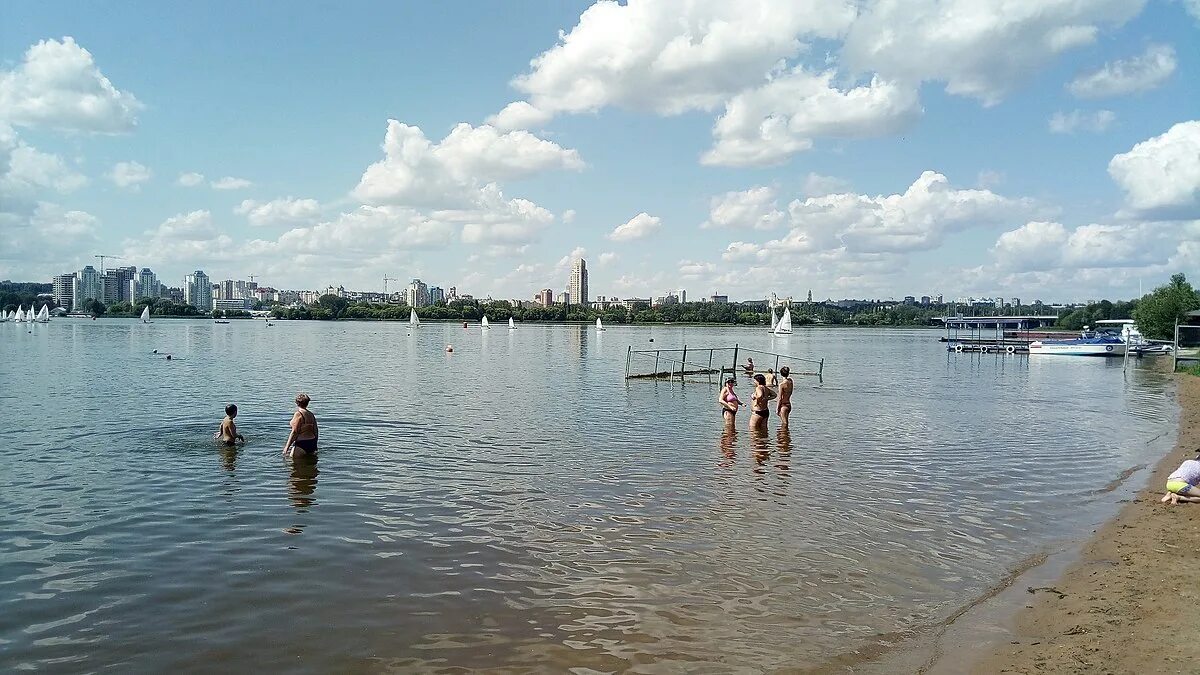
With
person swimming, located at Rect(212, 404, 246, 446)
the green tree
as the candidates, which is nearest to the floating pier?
person swimming, located at Rect(212, 404, 246, 446)

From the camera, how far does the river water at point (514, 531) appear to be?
9.33 m

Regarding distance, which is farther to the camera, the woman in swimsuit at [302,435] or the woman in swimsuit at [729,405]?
the woman in swimsuit at [729,405]

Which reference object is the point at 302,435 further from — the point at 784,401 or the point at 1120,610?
the point at 1120,610

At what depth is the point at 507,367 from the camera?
60188 millimetres

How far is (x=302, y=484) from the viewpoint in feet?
57.3

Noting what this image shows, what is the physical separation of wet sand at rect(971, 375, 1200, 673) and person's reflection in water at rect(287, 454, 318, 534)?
37.5ft

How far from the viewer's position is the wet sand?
8.19m

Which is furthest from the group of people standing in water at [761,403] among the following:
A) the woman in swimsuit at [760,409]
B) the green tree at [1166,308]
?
the green tree at [1166,308]

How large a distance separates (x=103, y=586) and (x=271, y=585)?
2.32 m

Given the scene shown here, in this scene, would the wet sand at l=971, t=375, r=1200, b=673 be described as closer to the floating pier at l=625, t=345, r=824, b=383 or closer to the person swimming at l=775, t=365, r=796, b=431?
the person swimming at l=775, t=365, r=796, b=431

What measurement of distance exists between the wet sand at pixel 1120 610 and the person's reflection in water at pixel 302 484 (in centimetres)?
1144

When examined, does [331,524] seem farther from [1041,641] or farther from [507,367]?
[507,367]

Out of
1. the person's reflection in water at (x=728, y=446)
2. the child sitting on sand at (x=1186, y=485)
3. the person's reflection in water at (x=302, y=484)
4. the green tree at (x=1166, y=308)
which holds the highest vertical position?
the green tree at (x=1166, y=308)

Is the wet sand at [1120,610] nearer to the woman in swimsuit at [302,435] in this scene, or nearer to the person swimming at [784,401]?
the person swimming at [784,401]
